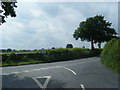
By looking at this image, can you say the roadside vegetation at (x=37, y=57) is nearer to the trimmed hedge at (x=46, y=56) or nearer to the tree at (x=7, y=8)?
the trimmed hedge at (x=46, y=56)

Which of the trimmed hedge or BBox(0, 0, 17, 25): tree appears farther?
the trimmed hedge

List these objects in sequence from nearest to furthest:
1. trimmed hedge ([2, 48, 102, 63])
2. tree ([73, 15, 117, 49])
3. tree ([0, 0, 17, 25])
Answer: tree ([0, 0, 17, 25]) → trimmed hedge ([2, 48, 102, 63]) → tree ([73, 15, 117, 49])

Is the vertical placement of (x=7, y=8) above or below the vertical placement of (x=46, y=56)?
above

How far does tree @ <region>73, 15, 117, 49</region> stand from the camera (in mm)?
52844

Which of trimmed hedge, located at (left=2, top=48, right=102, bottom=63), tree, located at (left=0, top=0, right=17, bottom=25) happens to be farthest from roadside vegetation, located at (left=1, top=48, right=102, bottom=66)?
tree, located at (left=0, top=0, right=17, bottom=25)

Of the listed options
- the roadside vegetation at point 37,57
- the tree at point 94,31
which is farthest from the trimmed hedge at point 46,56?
the tree at point 94,31

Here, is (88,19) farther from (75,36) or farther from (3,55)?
(3,55)

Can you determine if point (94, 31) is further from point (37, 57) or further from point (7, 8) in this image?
point (7, 8)

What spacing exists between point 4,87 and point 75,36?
4739 cm

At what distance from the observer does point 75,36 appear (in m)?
56.6

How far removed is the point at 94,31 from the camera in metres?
52.6

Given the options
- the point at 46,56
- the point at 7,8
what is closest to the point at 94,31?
the point at 46,56

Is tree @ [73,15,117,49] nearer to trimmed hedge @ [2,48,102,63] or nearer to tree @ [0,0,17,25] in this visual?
trimmed hedge @ [2,48,102,63]

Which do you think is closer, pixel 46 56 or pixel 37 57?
pixel 37 57
